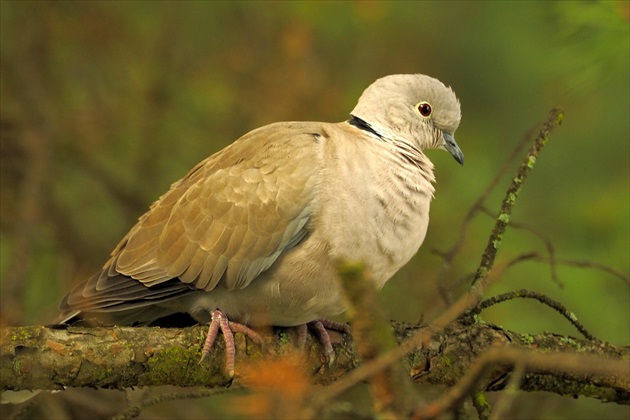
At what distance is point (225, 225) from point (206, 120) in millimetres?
1809

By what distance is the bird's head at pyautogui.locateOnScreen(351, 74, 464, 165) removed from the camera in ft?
10.3

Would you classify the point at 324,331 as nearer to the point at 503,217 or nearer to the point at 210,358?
the point at 210,358

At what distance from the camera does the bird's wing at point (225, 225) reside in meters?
2.76

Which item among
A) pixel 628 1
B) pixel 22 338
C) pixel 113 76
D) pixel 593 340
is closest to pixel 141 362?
pixel 22 338

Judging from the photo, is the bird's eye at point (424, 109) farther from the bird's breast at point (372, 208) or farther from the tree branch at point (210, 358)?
the tree branch at point (210, 358)

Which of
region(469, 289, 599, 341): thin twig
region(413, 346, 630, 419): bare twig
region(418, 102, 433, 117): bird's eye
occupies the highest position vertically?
region(418, 102, 433, 117): bird's eye

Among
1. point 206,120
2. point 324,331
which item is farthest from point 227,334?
point 206,120

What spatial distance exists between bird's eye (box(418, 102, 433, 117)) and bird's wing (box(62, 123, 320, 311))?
41cm

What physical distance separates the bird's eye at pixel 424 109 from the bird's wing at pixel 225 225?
41cm

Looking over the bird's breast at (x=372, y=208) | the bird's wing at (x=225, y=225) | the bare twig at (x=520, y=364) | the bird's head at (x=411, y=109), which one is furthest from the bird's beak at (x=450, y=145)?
the bare twig at (x=520, y=364)

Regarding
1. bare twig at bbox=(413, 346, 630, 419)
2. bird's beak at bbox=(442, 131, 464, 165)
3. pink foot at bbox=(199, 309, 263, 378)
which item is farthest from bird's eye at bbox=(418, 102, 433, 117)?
bare twig at bbox=(413, 346, 630, 419)

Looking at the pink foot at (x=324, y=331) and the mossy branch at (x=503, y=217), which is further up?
the mossy branch at (x=503, y=217)

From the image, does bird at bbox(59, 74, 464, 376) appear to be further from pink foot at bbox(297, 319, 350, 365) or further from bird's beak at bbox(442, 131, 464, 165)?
bird's beak at bbox(442, 131, 464, 165)

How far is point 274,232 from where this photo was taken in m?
2.75
